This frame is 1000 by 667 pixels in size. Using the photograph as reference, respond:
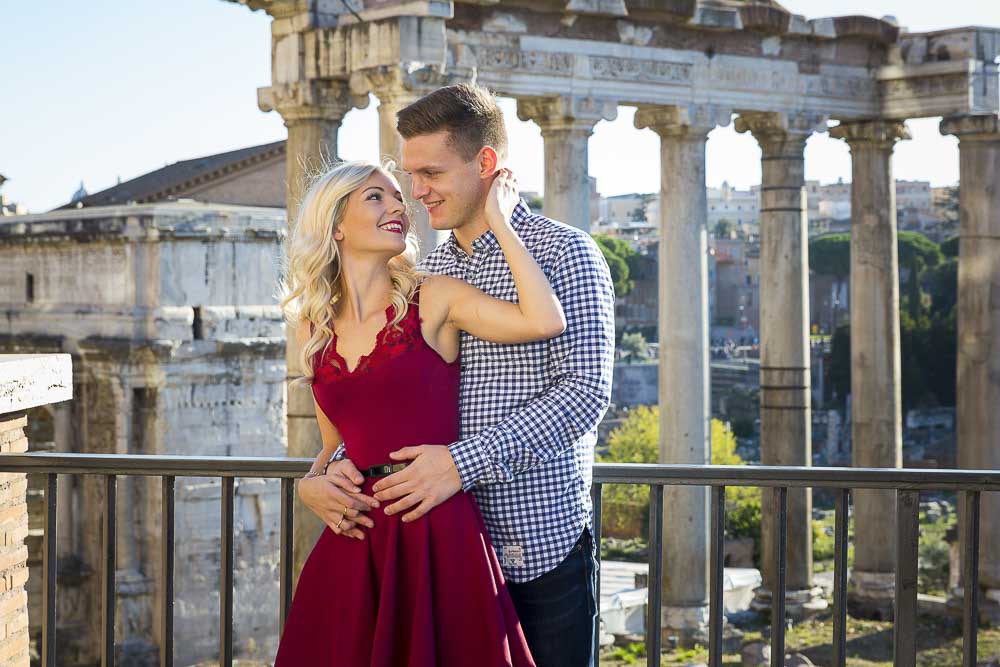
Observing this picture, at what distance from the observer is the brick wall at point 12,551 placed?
18.5 ft

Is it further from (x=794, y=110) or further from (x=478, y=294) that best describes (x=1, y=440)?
(x=794, y=110)

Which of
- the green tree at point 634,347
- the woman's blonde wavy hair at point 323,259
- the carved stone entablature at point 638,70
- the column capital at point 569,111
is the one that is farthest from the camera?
the green tree at point 634,347

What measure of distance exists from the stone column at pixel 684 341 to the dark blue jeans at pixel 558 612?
1161 cm

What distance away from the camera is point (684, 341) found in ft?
51.6

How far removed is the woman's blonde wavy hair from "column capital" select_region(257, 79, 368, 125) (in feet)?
31.6

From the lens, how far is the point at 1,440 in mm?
5613

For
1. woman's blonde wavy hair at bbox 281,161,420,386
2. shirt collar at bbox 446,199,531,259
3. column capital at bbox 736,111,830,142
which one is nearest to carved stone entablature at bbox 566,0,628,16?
column capital at bbox 736,111,830,142

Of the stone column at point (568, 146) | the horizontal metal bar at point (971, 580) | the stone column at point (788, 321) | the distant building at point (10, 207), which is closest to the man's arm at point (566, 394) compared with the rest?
the horizontal metal bar at point (971, 580)

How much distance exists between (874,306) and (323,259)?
13572mm

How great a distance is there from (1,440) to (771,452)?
477 inches

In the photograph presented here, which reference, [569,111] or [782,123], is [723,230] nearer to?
[782,123]

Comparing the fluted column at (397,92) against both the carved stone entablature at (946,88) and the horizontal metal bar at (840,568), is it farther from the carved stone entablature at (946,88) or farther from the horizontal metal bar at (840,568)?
the horizontal metal bar at (840,568)

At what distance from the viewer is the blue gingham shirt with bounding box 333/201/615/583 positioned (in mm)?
4023

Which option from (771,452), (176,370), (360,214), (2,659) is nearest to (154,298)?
(176,370)
